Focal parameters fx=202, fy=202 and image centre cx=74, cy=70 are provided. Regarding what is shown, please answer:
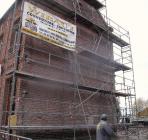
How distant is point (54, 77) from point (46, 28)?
8.49 feet

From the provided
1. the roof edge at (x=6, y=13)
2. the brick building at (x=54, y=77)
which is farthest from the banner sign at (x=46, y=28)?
the roof edge at (x=6, y=13)

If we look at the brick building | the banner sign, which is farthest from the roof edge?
the banner sign

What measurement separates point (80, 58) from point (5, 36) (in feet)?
16.2

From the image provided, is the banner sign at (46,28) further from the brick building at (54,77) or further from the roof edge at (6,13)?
the roof edge at (6,13)

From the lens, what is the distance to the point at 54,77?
35.4ft

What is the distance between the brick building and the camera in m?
9.29

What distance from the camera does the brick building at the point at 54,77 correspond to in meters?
9.29

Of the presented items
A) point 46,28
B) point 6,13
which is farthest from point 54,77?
point 6,13

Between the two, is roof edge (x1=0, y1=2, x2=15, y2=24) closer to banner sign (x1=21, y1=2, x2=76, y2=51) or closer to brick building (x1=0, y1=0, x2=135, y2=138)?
brick building (x1=0, y1=0, x2=135, y2=138)

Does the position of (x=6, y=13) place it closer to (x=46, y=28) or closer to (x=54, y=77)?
(x=46, y=28)

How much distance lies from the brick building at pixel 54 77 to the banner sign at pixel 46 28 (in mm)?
103

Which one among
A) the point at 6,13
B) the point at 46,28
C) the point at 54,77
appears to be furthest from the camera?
the point at 6,13

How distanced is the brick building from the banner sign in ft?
0.34

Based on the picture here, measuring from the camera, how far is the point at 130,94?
584 inches
